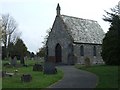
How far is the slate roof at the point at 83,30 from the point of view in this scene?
206 feet

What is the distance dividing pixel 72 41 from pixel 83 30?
5244 mm

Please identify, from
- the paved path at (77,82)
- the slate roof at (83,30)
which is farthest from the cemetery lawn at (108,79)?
the slate roof at (83,30)

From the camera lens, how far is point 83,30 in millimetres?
65375

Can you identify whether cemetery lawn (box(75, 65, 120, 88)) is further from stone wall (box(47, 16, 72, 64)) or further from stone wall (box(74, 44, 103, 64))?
stone wall (box(47, 16, 72, 64))

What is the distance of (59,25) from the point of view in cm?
6469

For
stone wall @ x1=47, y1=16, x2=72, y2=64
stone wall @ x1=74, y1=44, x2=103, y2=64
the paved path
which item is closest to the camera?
the paved path

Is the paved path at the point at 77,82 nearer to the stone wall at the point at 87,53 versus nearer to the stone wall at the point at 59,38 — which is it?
the stone wall at the point at 87,53

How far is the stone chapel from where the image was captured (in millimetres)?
62000

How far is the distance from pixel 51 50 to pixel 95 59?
9572 millimetres

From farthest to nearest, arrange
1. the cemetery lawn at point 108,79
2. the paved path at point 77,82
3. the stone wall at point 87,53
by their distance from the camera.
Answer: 1. the stone wall at point 87,53
2. the paved path at point 77,82
3. the cemetery lawn at point 108,79

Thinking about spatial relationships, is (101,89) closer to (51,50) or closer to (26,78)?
(26,78)

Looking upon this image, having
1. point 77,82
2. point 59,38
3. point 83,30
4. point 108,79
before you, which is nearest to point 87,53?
point 83,30

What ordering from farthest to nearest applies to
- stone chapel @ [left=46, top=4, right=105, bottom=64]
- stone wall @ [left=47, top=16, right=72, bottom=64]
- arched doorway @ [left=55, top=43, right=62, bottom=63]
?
arched doorway @ [left=55, top=43, right=62, bottom=63], stone wall @ [left=47, top=16, right=72, bottom=64], stone chapel @ [left=46, top=4, right=105, bottom=64]

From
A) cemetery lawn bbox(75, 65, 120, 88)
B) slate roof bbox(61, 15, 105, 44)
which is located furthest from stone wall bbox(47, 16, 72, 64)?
cemetery lawn bbox(75, 65, 120, 88)
